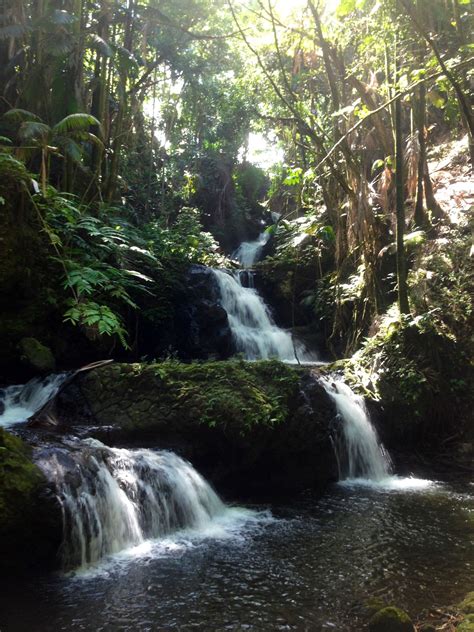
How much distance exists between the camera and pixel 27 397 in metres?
7.97

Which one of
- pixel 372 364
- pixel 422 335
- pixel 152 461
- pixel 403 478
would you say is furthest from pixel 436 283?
pixel 152 461

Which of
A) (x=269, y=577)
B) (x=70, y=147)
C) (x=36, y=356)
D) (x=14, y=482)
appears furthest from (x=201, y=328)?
(x=269, y=577)

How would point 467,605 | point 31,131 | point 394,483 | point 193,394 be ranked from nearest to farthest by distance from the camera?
point 467,605 → point 193,394 → point 394,483 → point 31,131

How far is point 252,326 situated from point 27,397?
Answer: 6.84 m

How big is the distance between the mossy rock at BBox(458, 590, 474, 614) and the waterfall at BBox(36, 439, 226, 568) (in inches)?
116

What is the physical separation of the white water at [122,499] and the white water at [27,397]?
1.65m

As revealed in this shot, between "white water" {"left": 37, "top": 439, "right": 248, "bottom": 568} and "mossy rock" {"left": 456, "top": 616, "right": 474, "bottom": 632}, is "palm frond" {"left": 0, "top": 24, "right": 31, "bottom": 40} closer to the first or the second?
"white water" {"left": 37, "top": 439, "right": 248, "bottom": 568}

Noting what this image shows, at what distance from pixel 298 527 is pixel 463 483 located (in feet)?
10.5

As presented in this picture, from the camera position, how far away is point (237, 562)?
16.4 feet

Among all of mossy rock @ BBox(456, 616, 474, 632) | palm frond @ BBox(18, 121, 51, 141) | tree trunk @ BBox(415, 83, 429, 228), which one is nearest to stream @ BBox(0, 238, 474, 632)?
mossy rock @ BBox(456, 616, 474, 632)

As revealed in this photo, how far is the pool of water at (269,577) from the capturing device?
396cm

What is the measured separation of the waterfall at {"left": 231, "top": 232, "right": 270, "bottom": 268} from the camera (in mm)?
19812

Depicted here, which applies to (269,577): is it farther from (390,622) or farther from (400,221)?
(400,221)

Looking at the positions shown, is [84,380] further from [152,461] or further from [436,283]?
[436,283]
